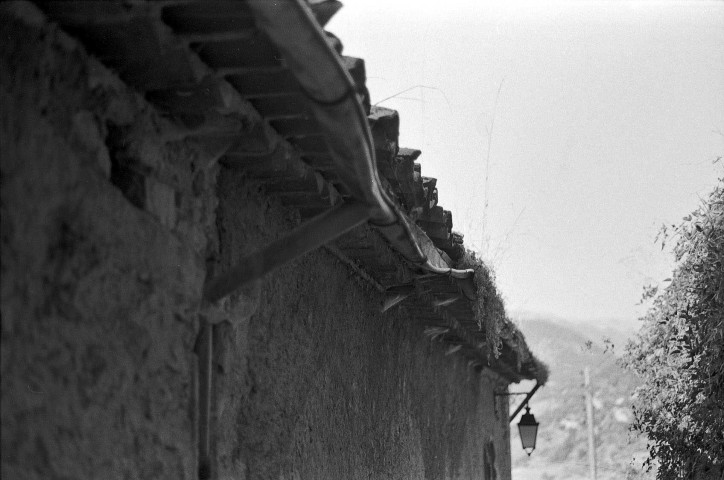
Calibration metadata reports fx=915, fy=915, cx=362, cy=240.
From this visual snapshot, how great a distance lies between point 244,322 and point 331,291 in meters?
1.16

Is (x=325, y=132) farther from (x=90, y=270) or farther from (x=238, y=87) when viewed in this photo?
(x=90, y=270)

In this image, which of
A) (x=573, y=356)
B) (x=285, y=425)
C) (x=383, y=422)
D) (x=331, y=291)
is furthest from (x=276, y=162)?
(x=573, y=356)

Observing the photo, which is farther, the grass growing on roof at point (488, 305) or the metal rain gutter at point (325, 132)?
the grass growing on roof at point (488, 305)

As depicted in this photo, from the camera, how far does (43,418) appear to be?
1.89m

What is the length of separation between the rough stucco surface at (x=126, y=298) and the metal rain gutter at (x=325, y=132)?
21cm

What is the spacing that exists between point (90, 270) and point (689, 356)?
5323mm

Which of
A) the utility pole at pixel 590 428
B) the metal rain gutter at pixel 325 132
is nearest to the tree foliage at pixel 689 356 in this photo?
the metal rain gutter at pixel 325 132

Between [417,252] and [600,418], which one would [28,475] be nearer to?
[417,252]

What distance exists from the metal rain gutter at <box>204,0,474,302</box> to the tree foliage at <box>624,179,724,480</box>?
3.68 m

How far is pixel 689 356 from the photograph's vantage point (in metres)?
6.48

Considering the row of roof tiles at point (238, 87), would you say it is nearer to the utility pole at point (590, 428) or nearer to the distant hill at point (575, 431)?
the utility pole at point (590, 428)

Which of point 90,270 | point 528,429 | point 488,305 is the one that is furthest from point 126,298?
point 528,429

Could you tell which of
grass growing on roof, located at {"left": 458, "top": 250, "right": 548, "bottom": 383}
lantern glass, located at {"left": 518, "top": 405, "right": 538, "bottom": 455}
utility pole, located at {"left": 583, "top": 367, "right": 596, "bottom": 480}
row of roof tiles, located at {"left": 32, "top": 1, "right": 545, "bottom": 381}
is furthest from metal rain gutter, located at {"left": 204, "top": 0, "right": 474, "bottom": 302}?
utility pole, located at {"left": 583, "top": 367, "right": 596, "bottom": 480}

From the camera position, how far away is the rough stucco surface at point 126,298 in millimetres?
1870
